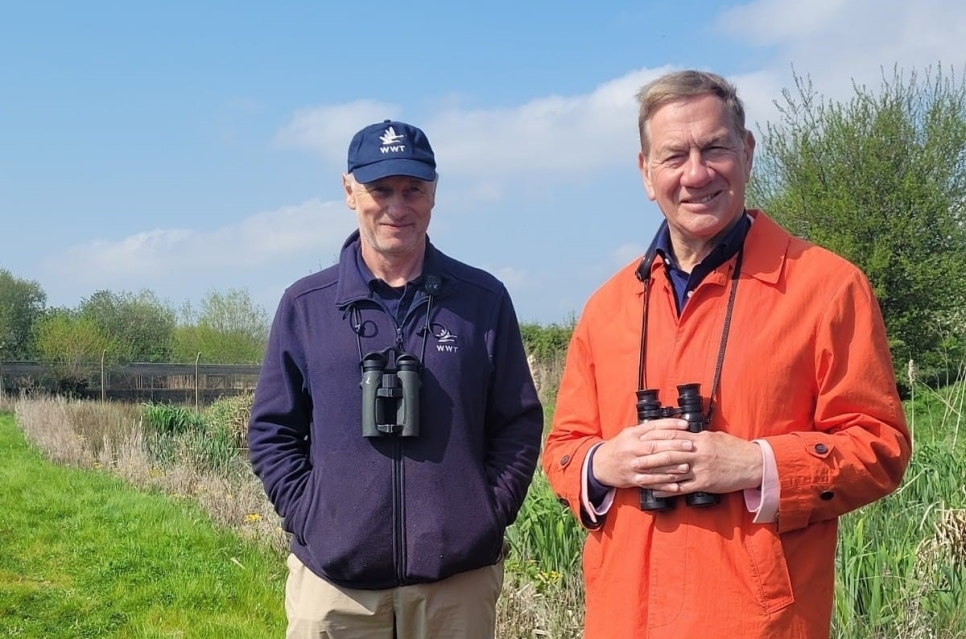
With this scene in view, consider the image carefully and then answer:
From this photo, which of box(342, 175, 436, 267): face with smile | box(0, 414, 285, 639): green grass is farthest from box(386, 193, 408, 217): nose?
box(0, 414, 285, 639): green grass

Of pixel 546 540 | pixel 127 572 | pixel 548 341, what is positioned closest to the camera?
pixel 546 540

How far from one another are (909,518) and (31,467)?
11407mm

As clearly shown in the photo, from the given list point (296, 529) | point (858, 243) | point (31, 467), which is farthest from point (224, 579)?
point (858, 243)

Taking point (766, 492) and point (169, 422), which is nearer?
point (766, 492)

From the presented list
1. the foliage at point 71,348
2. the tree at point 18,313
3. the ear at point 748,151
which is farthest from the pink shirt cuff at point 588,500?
the tree at point 18,313

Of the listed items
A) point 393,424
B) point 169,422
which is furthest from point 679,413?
point 169,422

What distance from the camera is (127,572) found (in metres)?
6.86

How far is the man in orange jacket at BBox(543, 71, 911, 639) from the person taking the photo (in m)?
1.98

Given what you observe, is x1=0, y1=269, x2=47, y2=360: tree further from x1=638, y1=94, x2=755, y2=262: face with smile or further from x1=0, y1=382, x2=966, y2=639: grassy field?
x1=638, y1=94, x2=755, y2=262: face with smile

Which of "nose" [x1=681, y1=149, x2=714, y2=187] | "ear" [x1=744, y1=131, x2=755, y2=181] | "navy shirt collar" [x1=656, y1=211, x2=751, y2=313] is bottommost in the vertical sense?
"navy shirt collar" [x1=656, y1=211, x2=751, y2=313]

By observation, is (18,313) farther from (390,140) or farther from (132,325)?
(390,140)

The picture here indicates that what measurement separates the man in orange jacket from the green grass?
3.85 metres

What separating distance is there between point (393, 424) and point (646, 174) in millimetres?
1062

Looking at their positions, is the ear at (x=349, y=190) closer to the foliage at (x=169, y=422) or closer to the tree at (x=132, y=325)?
the foliage at (x=169, y=422)
